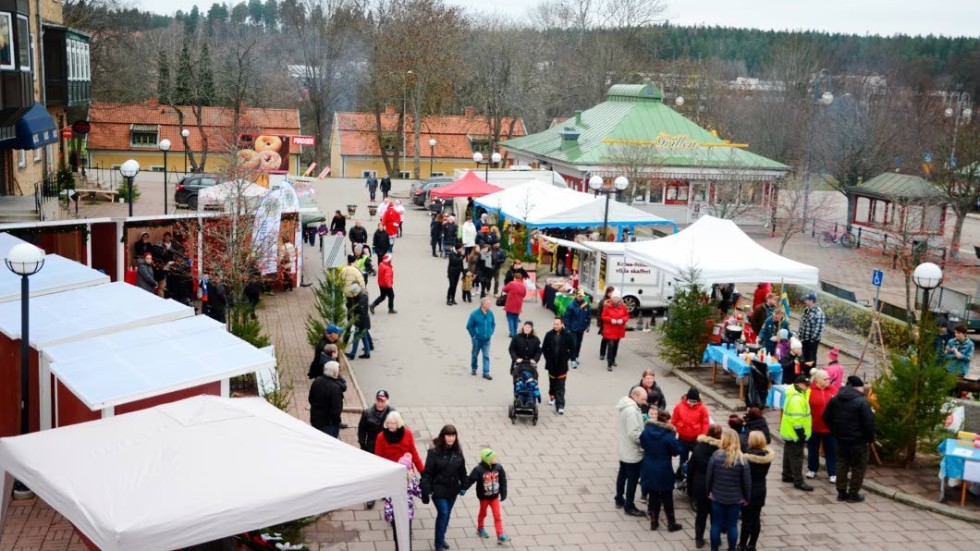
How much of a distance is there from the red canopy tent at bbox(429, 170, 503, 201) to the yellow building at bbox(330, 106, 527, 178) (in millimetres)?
31873

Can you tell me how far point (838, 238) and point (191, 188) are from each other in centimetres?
2469

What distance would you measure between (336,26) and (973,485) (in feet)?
224

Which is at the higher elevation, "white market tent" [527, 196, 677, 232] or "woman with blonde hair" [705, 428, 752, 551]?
"white market tent" [527, 196, 677, 232]

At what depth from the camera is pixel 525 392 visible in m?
14.1

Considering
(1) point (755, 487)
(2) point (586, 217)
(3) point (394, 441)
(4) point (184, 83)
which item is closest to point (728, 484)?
(1) point (755, 487)

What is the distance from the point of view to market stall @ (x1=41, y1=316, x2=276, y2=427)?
9.93 m

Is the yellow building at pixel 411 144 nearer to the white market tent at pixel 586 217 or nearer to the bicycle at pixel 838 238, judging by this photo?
the bicycle at pixel 838 238

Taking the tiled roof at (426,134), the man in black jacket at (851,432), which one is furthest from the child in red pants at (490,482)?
the tiled roof at (426,134)

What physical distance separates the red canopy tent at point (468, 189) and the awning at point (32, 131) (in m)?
11.7

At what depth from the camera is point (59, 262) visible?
50.2 feet

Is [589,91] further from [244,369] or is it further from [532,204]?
[244,369]

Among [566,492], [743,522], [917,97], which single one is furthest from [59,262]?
[917,97]

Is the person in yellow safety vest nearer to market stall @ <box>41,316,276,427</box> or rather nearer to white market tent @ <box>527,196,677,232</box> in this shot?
market stall @ <box>41,316,276,427</box>

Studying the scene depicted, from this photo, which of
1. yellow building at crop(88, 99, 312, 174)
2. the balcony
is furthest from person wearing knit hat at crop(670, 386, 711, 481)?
yellow building at crop(88, 99, 312, 174)
